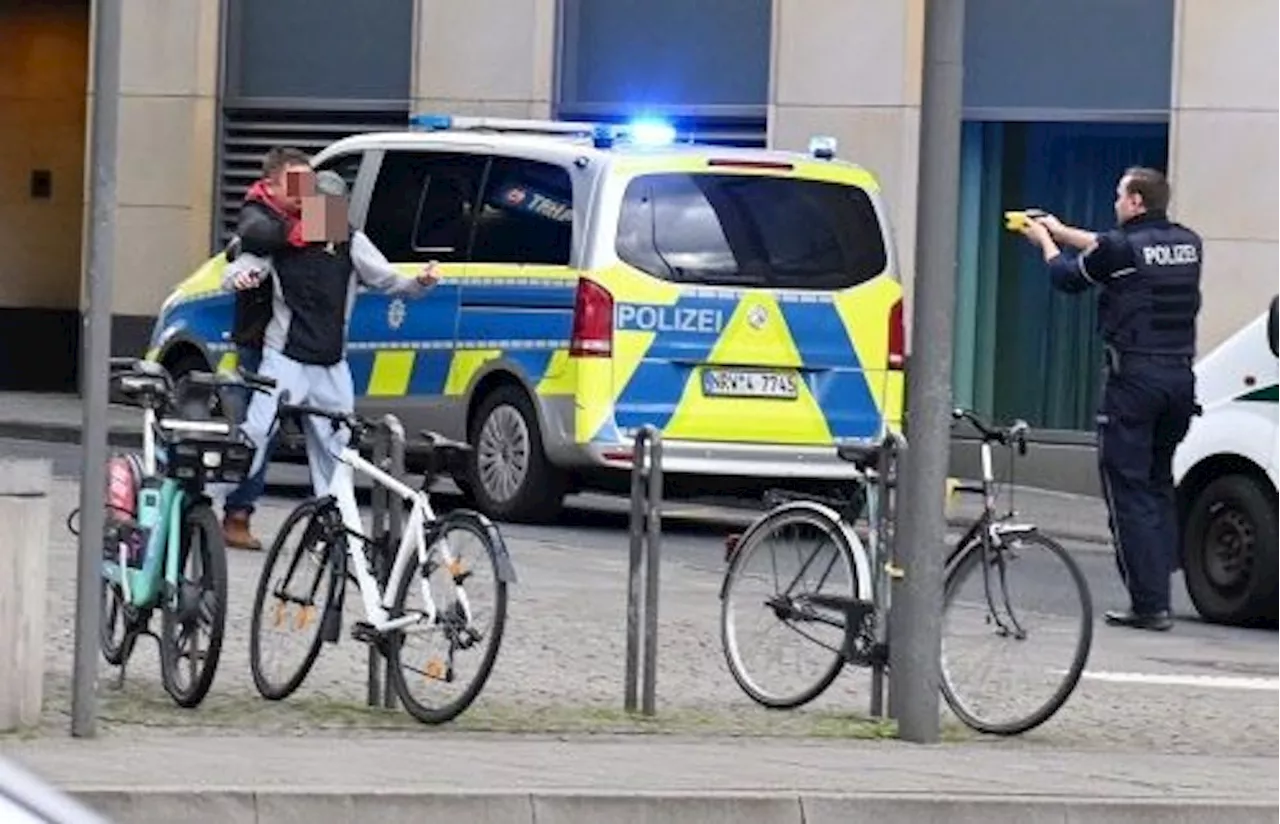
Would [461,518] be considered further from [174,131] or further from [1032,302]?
[174,131]

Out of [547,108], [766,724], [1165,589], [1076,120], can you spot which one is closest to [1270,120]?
[1076,120]

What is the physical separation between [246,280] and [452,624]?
199 inches

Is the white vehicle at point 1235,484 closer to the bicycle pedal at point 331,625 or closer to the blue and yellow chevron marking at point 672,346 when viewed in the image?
the blue and yellow chevron marking at point 672,346

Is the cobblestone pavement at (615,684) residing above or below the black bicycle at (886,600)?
below

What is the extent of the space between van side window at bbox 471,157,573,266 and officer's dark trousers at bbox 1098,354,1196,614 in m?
3.67

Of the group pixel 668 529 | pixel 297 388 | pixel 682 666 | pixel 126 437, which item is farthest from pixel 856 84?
pixel 682 666

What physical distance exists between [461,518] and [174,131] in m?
16.6

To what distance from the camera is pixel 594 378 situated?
56.6 ft

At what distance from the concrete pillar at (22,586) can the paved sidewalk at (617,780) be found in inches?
8.8

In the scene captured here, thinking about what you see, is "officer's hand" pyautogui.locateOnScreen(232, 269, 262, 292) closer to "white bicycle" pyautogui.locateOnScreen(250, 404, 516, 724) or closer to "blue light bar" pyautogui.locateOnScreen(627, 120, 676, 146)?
"blue light bar" pyautogui.locateOnScreen(627, 120, 676, 146)

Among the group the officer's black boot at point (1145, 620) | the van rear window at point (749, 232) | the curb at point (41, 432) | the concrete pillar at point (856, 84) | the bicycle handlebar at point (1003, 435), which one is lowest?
the curb at point (41, 432)

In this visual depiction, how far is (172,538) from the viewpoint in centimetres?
1064

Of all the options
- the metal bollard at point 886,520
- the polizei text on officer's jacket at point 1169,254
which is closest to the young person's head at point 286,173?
the polizei text on officer's jacket at point 1169,254

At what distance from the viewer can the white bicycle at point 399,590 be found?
1018 cm
